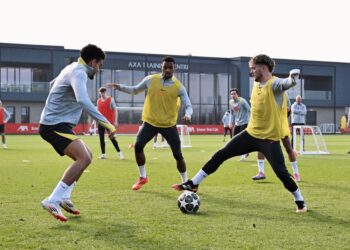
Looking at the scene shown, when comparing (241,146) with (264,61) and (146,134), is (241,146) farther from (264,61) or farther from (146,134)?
(146,134)

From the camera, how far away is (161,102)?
9.57m

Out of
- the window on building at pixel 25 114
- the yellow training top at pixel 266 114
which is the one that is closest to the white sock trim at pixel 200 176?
the yellow training top at pixel 266 114

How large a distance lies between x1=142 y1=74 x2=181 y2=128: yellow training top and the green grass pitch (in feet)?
3.79

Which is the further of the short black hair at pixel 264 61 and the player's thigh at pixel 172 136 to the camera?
the player's thigh at pixel 172 136

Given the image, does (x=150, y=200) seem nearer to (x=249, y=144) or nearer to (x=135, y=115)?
(x=249, y=144)

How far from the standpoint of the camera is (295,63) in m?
67.6

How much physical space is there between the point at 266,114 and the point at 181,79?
5531 cm

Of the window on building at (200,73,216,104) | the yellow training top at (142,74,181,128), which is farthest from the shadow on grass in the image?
the window on building at (200,73,216,104)

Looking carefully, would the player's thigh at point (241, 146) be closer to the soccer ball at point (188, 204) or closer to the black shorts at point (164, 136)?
the soccer ball at point (188, 204)

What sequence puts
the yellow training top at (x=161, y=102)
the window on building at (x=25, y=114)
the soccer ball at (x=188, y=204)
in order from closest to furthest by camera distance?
the soccer ball at (x=188, y=204) < the yellow training top at (x=161, y=102) < the window on building at (x=25, y=114)

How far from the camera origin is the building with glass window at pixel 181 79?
56.3m

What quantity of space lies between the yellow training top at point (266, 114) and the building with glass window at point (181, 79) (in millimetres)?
45409

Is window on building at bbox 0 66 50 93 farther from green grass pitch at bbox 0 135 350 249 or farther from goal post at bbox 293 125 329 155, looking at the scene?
green grass pitch at bbox 0 135 350 249

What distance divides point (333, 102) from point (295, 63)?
7002mm
